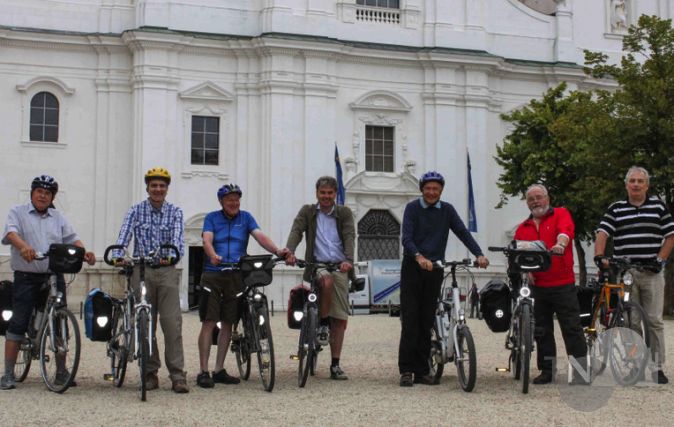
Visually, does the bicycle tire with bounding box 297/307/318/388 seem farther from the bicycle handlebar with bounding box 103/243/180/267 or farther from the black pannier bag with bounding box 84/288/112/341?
the black pannier bag with bounding box 84/288/112/341

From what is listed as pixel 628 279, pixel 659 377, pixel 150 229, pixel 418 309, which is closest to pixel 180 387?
pixel 150 229

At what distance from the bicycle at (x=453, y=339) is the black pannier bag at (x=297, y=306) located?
4.57 ft

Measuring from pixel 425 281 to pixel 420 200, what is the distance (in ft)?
2.81

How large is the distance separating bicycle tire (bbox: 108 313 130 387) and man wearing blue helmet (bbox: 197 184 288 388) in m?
0.96

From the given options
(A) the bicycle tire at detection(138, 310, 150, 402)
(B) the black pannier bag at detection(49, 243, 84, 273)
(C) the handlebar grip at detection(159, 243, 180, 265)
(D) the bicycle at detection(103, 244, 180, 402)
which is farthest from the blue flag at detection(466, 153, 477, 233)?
(A) the bicycle tire at detection(138, 310, 150, 402)

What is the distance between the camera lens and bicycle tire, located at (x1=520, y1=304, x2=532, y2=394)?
9.55 m

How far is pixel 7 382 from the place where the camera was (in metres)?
9.95

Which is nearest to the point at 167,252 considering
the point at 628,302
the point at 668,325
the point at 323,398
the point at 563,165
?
the point at 323,398

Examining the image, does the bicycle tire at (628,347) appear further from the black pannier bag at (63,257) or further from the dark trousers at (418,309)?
the black pannier bag at (63,257)

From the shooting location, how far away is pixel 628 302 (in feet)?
33.4

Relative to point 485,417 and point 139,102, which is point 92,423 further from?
point 139,102

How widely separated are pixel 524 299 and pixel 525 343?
0.45 m

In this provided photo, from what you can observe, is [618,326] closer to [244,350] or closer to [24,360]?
[244,350]

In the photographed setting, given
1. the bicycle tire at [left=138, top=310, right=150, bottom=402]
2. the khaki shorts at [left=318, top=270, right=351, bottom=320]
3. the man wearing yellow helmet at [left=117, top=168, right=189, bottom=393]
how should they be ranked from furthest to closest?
1. the khaki shorts at [left=318, top=270, right=351, bottom=320]
2. the man wearing yellow helmet at [left=117, top=168, right=189, bottom=393]
3. the bicycle tire at [left=138, top=310, right=150, bottom=402]
